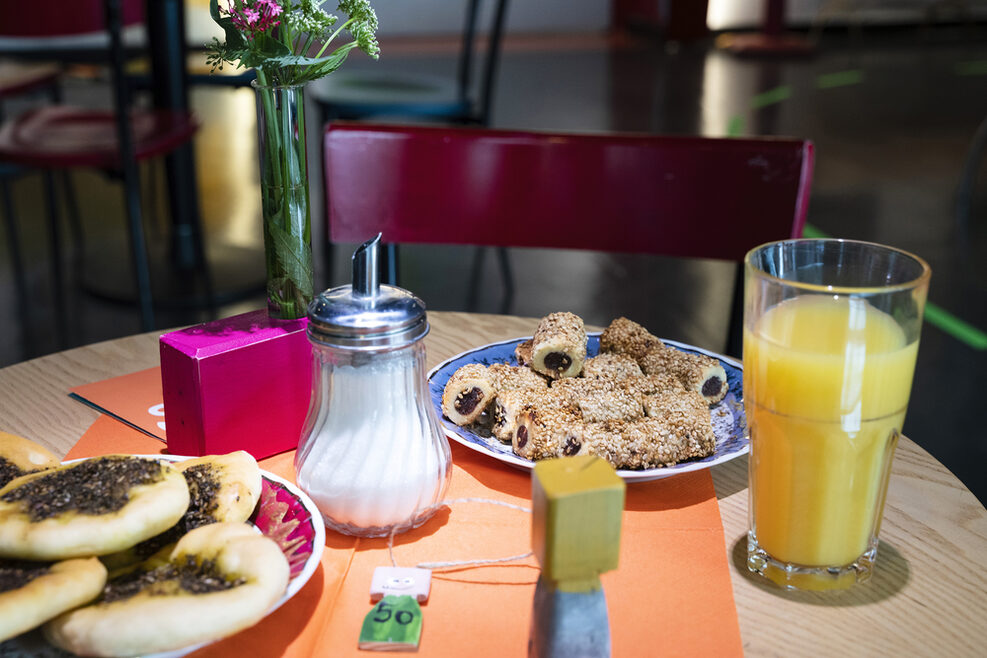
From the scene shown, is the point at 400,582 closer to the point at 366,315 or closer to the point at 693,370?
the point at 366,315

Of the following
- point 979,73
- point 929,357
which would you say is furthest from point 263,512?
point 979,73

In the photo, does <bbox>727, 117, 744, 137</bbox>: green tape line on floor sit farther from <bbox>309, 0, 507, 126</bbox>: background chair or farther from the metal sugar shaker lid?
the metal sugar shaker lid

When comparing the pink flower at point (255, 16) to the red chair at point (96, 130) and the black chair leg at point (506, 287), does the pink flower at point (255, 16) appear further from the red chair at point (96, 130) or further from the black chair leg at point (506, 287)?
the black chair leg at point (506, 287)

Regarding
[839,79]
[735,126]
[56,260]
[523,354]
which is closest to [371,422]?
[523,354]

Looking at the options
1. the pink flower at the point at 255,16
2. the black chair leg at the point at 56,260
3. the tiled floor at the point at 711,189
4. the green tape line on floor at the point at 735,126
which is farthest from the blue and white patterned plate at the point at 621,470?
the green tape line on floor at the point at 735,126

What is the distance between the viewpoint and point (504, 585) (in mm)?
671

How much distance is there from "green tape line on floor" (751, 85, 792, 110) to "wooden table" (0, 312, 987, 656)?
566 centimetres

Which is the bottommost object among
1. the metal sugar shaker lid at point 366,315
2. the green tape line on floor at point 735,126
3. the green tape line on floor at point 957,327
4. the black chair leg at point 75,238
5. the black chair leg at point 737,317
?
the green tape line on floor at point 957,327

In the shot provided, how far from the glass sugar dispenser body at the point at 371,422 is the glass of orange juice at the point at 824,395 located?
0.83 feet

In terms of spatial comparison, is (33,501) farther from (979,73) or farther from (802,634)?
(979,73)

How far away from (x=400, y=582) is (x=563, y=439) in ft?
0.67

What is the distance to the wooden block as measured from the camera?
0.49m

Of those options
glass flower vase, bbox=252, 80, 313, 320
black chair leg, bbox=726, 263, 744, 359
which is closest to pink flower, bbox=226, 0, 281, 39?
glass flower vase, bbox=252, 80, 313, 320

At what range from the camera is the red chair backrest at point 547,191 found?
136 cm
